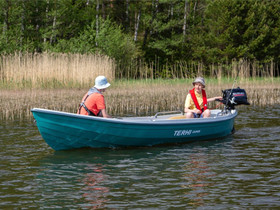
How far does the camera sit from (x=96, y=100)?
9492mm

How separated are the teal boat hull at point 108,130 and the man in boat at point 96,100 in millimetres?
328

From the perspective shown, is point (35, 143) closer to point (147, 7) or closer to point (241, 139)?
point (241, 139)

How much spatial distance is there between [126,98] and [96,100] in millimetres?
8687

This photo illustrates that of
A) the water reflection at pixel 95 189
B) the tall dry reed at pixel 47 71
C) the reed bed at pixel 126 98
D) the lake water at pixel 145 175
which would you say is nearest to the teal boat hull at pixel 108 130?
the lake water at pixel 145 175

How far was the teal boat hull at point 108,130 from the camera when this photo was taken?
914cm

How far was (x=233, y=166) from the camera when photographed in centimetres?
823

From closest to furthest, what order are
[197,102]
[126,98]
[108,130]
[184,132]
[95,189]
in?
[95,189] < [108,130] < [184,132] < [197,102] < [126,98]

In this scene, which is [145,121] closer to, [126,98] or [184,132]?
[184,132]

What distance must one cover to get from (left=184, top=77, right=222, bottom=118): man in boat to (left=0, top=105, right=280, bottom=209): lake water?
24.3 inches

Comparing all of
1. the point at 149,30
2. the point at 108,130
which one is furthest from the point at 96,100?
the point at 149,30

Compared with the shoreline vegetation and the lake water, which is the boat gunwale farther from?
the shoreline vegetation

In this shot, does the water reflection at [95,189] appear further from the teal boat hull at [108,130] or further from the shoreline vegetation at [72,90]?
the shoreline vegetation at [72,90]

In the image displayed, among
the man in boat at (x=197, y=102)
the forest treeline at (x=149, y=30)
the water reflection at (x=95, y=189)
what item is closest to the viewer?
the water reflection at (x=95, y=189)

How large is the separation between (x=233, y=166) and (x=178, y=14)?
108ft
